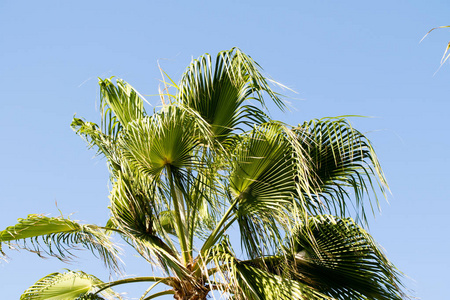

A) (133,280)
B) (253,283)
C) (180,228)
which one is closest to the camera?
(253,283)

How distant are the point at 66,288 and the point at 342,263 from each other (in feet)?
8.57

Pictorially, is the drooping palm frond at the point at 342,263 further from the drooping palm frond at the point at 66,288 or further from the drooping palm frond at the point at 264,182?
the drooping palm frond at the point at 66,288

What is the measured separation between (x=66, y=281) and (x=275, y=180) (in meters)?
2.26

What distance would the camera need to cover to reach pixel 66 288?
5086mm

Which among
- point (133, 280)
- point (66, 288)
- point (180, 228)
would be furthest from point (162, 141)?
point (66, 288)

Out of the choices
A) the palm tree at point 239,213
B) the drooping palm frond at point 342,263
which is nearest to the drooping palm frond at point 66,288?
the palm tree at point 239,213

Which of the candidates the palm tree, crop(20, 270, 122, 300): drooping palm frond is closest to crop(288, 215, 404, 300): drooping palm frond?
the palm tree

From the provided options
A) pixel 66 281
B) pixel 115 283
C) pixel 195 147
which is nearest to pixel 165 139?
pixel 195 147

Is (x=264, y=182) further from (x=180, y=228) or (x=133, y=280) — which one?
(x=133, y=280)

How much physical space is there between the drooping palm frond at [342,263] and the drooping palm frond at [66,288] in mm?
1828

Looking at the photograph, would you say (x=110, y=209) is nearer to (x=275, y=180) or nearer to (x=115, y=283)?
(x=115, y=283)

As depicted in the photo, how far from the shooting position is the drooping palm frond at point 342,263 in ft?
15.2

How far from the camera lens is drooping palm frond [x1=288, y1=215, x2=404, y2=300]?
4645 millimetres

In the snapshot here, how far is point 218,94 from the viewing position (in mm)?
5195
